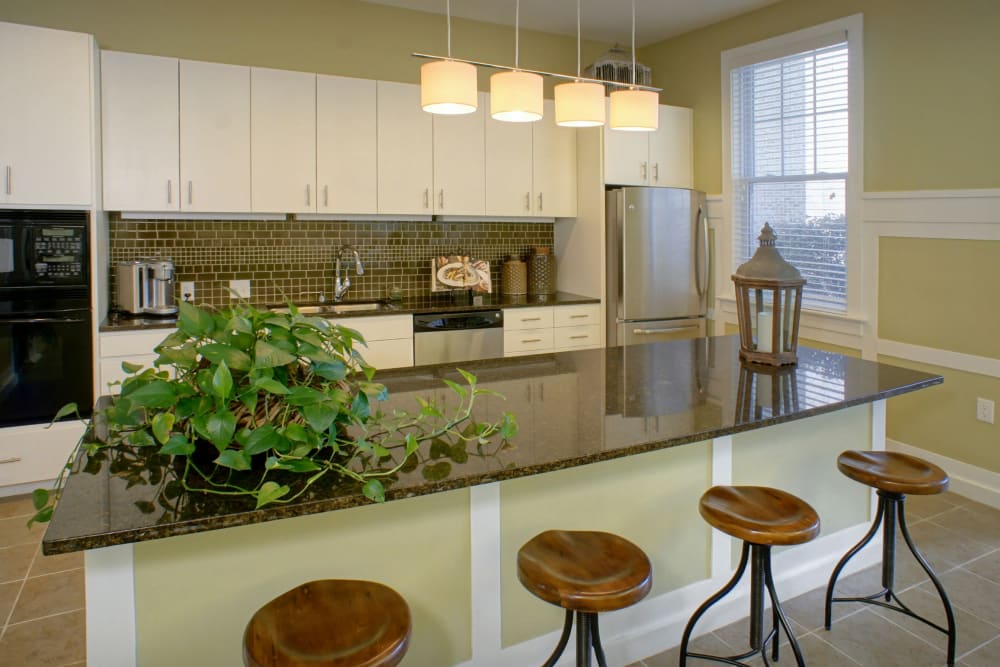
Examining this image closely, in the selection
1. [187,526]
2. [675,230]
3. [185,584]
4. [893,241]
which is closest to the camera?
[187,526]

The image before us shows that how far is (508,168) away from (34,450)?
320cm

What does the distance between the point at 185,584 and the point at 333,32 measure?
3924mm

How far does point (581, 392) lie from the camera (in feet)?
7.81

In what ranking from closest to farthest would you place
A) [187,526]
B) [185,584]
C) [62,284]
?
[187,526] → [185,584] → [62,284]

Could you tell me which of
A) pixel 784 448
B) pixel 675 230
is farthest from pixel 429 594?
pixel 675 230

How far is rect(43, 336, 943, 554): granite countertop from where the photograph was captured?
1396mm

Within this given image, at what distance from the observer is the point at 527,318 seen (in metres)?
4.82

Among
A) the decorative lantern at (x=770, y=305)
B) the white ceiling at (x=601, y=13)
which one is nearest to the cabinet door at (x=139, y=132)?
the white ceiling at (x=601, y=13)

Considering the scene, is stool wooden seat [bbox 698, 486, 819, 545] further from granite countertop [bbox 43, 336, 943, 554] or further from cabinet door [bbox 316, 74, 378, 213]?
cabinet door [bbox 316, 74, 378, 213]

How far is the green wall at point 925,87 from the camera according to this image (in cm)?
368

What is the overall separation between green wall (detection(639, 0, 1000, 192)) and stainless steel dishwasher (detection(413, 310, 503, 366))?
2.38 m

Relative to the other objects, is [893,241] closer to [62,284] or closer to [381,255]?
[381,255]

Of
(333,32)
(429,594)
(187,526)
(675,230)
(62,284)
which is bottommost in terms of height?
(429,594)

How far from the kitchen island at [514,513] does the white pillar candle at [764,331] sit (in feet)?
0.41
